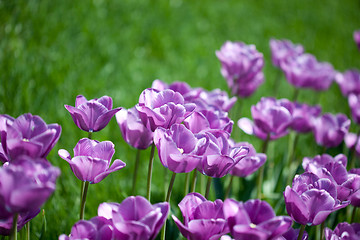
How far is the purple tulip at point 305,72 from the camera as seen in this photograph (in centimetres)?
204

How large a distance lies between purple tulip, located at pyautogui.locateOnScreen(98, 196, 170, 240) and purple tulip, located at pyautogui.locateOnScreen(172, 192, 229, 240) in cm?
6

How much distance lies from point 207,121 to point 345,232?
47 cm

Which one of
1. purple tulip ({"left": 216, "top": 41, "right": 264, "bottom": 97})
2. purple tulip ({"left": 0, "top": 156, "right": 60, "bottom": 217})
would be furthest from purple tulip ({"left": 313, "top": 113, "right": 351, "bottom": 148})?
purple tulip ({"left": 0, "top": 156, "right": 60, "bottom": 217})

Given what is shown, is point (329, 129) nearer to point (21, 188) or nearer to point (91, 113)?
point (91, 113)

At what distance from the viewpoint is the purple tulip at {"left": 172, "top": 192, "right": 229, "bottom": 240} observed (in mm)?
837

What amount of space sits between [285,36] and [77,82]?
2999 mm

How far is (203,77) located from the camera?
3207 mm

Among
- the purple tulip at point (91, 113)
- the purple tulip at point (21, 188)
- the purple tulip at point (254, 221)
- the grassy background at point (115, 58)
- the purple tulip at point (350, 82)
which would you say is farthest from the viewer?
the purple tulip at point (350, 82)

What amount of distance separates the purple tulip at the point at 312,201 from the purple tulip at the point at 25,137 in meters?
0.57

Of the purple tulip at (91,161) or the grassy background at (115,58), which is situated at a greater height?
the purple tulip at (91,161)

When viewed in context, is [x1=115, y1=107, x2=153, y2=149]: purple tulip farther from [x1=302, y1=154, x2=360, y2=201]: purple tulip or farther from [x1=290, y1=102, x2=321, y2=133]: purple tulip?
[x1=290, y1=102, x2=321, y2=133]: purple tulip

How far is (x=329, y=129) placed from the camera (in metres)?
1.62

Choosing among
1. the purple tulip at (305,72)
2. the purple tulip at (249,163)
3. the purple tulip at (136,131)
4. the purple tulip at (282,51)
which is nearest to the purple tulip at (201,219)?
the purple tulip at (136,131)

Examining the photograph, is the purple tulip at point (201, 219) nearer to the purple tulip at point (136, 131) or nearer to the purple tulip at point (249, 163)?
the purple tulip at point (136, 131)
